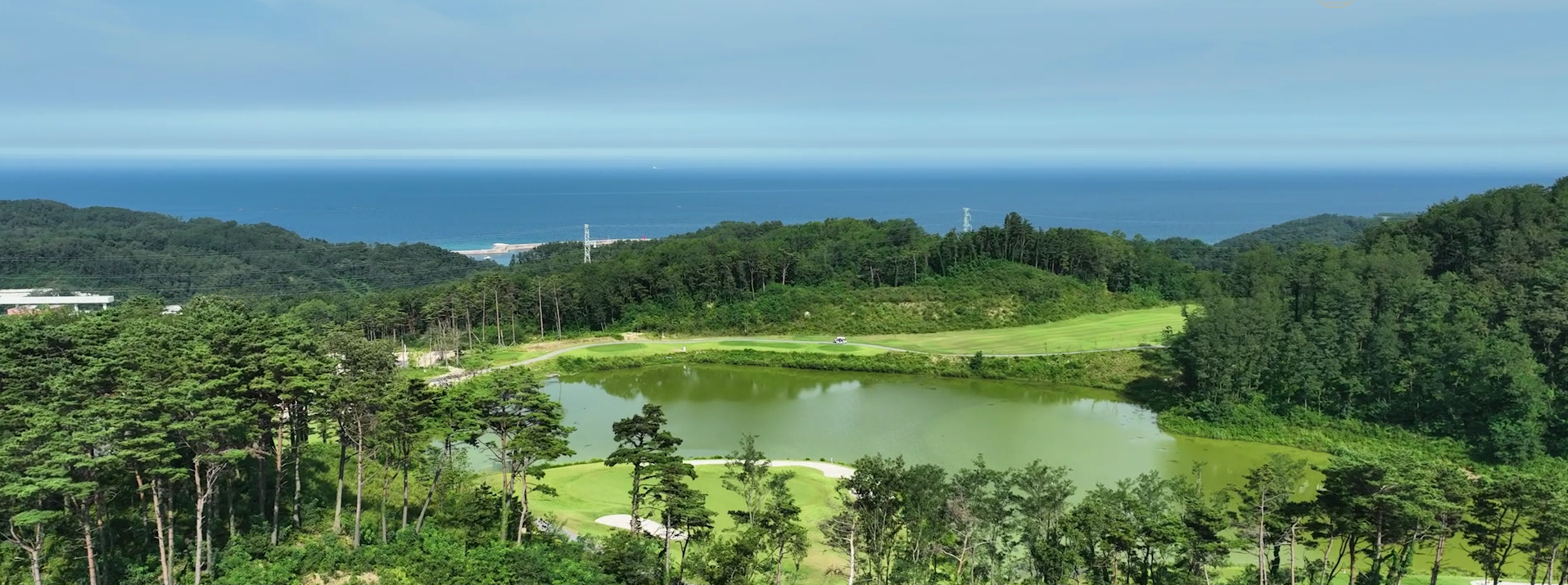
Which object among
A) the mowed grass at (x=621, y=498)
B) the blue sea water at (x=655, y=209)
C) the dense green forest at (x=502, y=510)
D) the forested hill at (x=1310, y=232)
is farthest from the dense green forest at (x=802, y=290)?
the blue sea water at (x=655, y=209)

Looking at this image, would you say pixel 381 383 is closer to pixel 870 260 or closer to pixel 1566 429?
pixel 1566 429

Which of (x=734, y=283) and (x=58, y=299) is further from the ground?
(x=58, y=299)

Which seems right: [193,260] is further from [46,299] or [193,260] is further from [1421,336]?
[1421,336]

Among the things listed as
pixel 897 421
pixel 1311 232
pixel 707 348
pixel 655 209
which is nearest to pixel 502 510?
pixel 897 421

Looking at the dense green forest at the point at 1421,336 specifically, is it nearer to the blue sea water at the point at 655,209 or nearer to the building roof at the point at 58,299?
the building roof at the point at 58,299

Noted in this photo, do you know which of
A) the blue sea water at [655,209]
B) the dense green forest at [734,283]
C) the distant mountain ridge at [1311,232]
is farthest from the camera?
the blue sea water at [655,209]

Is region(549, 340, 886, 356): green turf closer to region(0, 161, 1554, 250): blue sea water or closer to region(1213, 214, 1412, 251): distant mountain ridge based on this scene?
region(1213, 214, 1412, 251): distant mountain ridge
